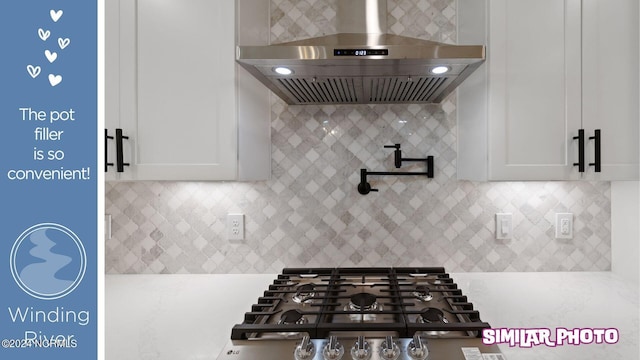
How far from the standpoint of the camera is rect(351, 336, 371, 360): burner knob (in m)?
0.87

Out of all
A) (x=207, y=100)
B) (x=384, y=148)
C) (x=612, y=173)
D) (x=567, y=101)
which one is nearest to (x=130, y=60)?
(x=207, y=100)

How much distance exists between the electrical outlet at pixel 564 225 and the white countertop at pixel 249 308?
0.54ft

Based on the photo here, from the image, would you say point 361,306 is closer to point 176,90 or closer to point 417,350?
point 417,350

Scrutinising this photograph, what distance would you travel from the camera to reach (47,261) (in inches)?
43.7

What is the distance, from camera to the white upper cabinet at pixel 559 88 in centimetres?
127

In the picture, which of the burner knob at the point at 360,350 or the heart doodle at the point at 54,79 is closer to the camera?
the burner knob at the point at 360,350

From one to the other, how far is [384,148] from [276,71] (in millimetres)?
625

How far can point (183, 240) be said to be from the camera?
5.50ft

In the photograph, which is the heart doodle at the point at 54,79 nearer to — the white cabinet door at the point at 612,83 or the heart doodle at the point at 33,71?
the heart doodle at the point at 33,71

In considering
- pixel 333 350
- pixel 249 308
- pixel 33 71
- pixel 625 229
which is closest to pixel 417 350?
pixel 333 350

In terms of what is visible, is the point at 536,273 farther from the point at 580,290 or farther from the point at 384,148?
the point at 384,148

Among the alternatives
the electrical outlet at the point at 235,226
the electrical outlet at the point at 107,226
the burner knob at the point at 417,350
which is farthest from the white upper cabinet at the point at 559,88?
the electrical outlet at the point at 107,226

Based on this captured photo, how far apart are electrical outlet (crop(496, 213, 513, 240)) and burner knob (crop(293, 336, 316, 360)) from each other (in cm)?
106

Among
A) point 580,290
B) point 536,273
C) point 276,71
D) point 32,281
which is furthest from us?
point 536,273
